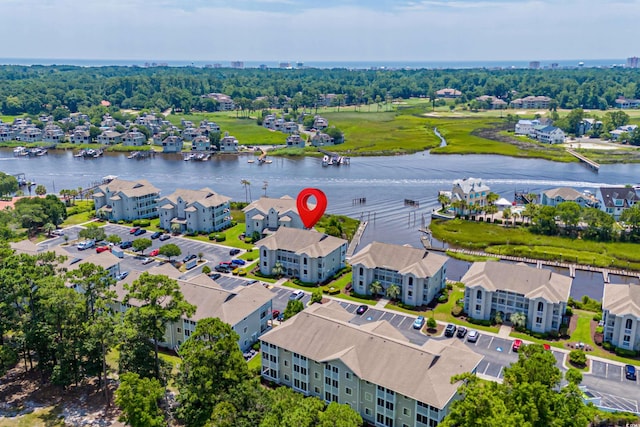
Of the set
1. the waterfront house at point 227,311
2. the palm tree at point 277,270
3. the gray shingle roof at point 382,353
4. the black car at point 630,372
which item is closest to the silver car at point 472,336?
the gray shingle roof at point 382,353

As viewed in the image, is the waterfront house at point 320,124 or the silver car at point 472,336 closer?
the silver car at point 472,336

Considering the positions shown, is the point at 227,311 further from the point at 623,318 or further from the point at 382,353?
the point at 623,318

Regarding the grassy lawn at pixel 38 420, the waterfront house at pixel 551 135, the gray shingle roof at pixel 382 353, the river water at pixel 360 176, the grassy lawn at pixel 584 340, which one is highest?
the waterfront house at pixel 551 135

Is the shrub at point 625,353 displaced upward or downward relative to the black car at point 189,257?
downward

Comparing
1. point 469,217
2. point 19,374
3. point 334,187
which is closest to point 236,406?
point 19,374

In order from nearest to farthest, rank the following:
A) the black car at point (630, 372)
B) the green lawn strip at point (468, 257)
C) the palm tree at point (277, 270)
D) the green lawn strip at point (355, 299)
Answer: the black car at point (630, 372), the green lawn strip at point (355, 299), the palm tree at point (277, 270), the green lawn strip at point (468, 257)

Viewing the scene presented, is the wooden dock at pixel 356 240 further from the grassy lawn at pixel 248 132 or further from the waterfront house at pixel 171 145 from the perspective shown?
the waterfront house at pixel 171 145

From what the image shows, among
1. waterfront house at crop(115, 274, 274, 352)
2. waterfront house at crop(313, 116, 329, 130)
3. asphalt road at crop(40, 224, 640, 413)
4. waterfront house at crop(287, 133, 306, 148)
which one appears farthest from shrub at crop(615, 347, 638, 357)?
waterfront house at crop(313, 116, 329, 130)

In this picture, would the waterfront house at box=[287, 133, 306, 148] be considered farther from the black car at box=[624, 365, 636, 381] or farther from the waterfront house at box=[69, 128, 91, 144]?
the black car at box=[624, 365, 636, 381]
